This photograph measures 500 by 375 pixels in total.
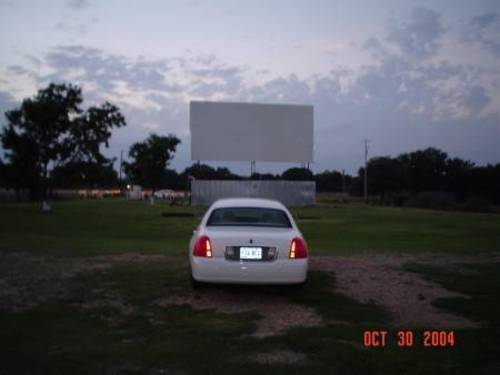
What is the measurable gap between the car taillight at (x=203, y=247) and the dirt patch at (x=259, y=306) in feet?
2.18

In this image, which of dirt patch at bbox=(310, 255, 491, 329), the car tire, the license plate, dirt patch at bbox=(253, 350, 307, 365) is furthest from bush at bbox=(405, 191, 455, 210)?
dirt patch at bbox=(253, 350, 307, 365)

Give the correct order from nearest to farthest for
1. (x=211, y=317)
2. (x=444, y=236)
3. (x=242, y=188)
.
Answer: (x=211, y=317) < (x=444, y=236) < (x=242, y=188)

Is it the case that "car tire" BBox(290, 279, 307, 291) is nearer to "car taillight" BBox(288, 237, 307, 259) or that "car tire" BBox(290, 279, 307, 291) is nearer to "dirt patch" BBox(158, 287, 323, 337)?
"dirt patch" BBox(158, 287, 323, 337)

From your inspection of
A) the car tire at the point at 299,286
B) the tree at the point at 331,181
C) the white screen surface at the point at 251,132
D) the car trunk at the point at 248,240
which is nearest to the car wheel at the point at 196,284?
the car trunk at the point at 248,240

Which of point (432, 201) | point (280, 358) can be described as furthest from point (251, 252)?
point (432, 201)

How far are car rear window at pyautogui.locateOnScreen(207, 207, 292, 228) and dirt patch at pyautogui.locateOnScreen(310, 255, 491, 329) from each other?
1.38 m

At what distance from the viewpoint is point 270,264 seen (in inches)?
293

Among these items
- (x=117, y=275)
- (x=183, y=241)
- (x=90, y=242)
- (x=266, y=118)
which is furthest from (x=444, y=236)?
(x=266, y=118)

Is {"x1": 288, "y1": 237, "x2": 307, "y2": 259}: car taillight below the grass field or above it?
above

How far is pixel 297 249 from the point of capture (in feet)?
25.0

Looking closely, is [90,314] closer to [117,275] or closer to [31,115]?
[117,275]

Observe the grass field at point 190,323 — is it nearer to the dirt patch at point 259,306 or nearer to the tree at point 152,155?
the dirt patch at point 259,306

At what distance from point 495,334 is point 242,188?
34.0 m

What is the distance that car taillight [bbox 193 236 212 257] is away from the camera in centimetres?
755
